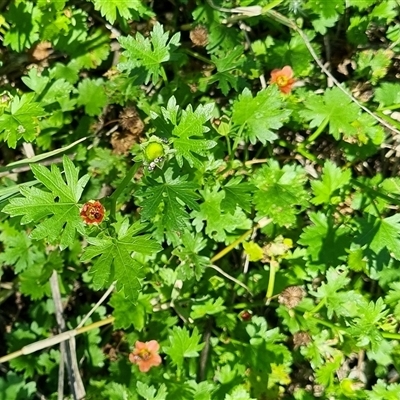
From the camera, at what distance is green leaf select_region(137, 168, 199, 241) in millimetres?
2350

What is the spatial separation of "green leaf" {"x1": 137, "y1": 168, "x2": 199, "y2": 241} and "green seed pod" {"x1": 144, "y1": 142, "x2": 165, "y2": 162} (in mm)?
139

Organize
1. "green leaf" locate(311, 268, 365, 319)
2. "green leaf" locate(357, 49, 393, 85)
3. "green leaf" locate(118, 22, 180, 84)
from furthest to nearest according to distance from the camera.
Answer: "green leaf" locate(357, 49, 393, 85)
"green leaf" locate(311, 268, 365, 319)
"green leaf" locate(118, 22, 180, 84)

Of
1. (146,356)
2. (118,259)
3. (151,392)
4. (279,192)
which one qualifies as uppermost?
(118,259)

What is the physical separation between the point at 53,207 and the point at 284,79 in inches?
56.6

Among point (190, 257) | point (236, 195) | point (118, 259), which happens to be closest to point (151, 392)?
point (190, 257)

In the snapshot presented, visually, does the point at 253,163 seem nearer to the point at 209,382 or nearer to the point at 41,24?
the point at 209,382

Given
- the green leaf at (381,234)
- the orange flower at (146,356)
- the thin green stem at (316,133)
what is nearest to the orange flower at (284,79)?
the thin green stem at (316,133)

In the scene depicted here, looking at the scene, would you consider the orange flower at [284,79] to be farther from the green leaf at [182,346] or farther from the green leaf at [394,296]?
the green leaf at [182,346]

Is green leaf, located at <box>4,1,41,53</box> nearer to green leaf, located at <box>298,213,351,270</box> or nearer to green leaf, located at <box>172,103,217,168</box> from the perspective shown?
green leaf, located at <box>172,103,217,168</box>

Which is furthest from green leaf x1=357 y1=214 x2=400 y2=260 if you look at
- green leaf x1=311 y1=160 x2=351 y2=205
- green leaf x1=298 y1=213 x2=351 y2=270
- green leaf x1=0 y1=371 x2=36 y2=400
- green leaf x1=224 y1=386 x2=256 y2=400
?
green leaf x1=0 y1=371 x2=36 y2=400

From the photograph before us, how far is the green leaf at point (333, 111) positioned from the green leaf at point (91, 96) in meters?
1.18

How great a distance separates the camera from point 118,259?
2.25 metres

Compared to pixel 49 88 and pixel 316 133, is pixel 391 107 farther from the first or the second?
pixel 49 88

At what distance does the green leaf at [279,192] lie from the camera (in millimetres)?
2869
